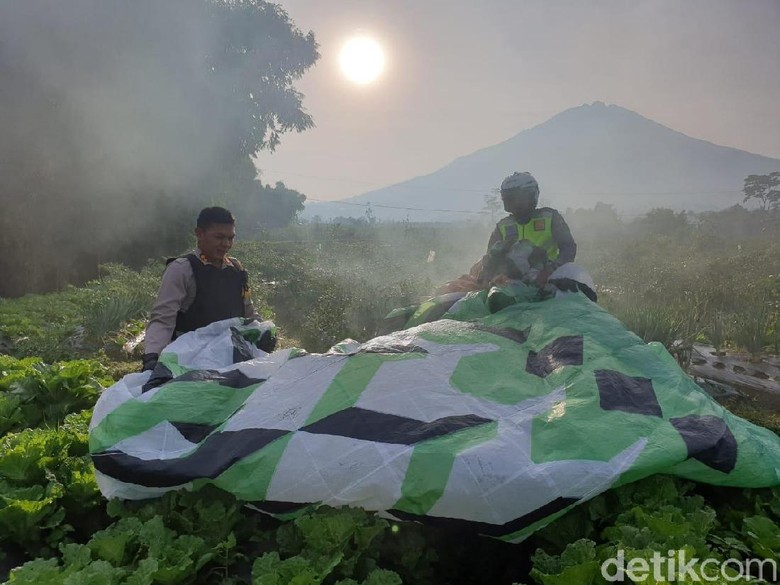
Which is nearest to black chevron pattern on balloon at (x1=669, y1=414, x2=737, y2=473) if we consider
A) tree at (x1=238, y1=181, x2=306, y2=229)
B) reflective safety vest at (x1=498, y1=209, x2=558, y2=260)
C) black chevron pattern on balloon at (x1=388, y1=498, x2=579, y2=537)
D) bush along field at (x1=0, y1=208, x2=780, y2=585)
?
bush along field at (x1=0, y1=208, x2=780, y2=585)

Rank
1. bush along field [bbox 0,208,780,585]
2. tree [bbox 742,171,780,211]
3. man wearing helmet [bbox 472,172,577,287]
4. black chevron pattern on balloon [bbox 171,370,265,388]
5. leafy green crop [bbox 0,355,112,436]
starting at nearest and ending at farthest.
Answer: bush along field [bbox 0,208,780,585], black chevron pattern on balloon [bbox 171,370,265,388], leafy green crop [bbox 0,355,112,436], man wearing helmet [bbox 472,172,577,287], tree [bbox 742,171,780,211]

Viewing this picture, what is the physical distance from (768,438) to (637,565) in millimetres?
1151

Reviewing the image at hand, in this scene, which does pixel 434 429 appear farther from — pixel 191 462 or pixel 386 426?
pixel 191 462

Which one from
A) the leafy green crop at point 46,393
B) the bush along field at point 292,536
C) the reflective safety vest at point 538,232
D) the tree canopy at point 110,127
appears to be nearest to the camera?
the bush along field at point 292,536

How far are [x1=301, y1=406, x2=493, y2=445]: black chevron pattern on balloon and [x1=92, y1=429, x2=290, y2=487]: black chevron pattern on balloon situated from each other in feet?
0.62

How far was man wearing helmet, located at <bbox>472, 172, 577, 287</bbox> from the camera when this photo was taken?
3.71 meters

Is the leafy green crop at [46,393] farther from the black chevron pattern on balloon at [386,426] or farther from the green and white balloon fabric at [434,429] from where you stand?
the black chevron pattern on balloon at [386,426]

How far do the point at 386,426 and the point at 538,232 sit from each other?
253 centimetres

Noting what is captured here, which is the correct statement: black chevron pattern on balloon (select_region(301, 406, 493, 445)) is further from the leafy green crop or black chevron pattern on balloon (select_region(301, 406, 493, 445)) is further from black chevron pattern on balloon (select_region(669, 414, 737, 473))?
the leafy green crop

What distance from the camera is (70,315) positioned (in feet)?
24.9

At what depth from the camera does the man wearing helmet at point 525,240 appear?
12.2 feet

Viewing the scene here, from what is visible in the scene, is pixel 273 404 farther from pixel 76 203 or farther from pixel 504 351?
pixel 76 203

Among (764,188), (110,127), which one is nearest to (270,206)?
(110,127)

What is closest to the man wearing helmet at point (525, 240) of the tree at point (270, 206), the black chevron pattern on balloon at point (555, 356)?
the black chevron pattern on balloon at point (555, 356)
